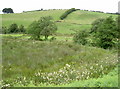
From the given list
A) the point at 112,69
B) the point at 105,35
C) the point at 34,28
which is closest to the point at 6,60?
the point at 112,69

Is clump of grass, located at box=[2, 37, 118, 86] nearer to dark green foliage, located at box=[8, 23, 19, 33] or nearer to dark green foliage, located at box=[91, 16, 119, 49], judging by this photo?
dark green foliage, located at box=[91, 16, 119, 49]

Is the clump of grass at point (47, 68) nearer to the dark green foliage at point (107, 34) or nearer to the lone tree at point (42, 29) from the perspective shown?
the dark green foliage at point (107, 34)

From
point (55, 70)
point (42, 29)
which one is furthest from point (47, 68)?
point (42, 29)

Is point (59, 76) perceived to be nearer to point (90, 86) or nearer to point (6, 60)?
point (90, 86)

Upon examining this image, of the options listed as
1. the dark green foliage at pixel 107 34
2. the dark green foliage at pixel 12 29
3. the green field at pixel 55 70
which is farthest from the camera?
the dark green foliage at pixel 12 29

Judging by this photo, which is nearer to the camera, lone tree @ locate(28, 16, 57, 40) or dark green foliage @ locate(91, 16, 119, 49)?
dark green foliage @ locate(91, 16, 119, 49)

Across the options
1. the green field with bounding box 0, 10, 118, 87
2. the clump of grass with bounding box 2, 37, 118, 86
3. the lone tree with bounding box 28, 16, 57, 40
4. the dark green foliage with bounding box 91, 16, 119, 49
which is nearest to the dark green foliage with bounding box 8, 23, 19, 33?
the lone tree with bounding box 28, 16, 57, 40

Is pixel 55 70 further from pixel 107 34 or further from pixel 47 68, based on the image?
pixel 107 34

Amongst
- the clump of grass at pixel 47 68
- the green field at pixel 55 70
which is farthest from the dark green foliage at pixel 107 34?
the clump of grass at pixel 47 68

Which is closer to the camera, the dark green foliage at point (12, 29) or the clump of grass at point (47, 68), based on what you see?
the clump of grass at point (47, 68)

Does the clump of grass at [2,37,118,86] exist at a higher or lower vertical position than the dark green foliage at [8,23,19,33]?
higher

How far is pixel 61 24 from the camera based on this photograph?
113 m

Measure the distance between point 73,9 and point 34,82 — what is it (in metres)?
142

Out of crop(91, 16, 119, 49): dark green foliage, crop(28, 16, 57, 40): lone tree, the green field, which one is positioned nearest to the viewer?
the green field
